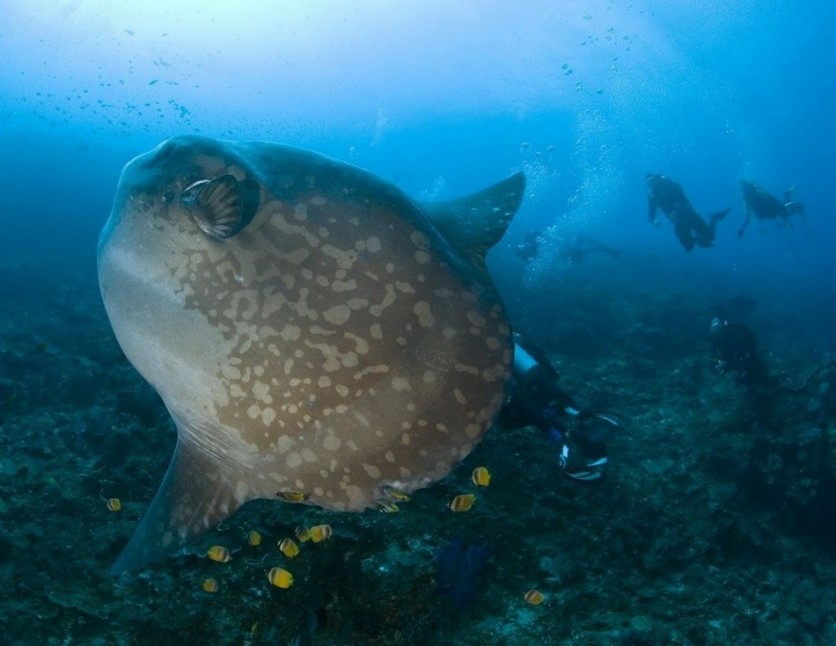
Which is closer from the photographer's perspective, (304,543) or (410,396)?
(410,396)

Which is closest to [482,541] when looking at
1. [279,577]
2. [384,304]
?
[279,577]

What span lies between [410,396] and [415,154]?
136 m

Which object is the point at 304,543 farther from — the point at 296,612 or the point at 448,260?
the point at 448,260

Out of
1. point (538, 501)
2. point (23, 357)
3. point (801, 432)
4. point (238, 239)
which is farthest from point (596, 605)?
point (23, 357)

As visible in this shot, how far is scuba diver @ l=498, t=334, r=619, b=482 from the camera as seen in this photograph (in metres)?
6.15

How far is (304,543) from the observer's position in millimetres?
4125

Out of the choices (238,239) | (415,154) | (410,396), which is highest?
(238,239)

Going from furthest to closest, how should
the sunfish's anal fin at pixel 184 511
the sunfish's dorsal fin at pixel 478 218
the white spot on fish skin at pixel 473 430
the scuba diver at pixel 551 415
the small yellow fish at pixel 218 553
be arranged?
the scuba diver at pixel 551 415 → the small yellow fish at pixel 218 553 → the sunfish's dorsal fin at pixel 478 218 → the sunfish's anal fin at pixel 184 511 → the white spot on fish skin at pixel 473 430

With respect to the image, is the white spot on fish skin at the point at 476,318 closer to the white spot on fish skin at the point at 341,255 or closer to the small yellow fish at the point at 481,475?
the white spot on fish skin at the point at 341,255

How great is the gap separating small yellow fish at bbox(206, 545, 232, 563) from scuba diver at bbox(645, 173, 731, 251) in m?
16.3

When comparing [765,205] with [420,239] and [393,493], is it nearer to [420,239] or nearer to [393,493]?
[420,239]

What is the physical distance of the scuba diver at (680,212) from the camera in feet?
52.5

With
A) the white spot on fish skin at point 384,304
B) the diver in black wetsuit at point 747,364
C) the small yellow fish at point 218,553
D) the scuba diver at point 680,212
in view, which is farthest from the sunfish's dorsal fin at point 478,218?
the scuba diver at point 680,212

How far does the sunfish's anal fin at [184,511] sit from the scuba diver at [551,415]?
4.04 metres
